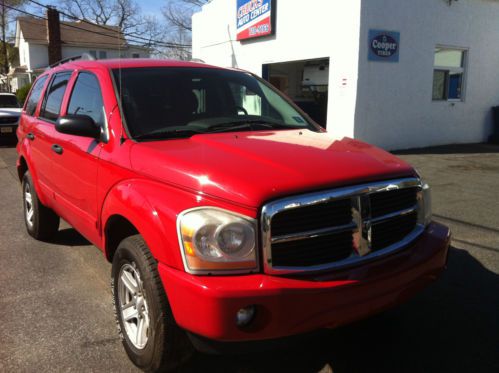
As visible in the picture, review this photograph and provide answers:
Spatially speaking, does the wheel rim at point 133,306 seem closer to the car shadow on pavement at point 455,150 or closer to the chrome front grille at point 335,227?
the chrome front grille at point 335,227

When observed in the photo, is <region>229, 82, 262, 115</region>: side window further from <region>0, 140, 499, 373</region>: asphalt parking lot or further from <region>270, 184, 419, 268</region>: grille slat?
<region>0, 140, 499, 373</region>: asphalt parking lot

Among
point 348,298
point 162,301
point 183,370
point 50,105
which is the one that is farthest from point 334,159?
point 50,105

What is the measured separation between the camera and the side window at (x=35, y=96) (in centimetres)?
508

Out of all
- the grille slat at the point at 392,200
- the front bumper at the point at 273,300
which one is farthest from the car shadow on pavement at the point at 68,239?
the grille slat at the point at 392,200

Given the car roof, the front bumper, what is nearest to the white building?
the car roof

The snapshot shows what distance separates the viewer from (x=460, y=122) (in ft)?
44.9

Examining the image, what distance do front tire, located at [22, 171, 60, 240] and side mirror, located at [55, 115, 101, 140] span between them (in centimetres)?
196

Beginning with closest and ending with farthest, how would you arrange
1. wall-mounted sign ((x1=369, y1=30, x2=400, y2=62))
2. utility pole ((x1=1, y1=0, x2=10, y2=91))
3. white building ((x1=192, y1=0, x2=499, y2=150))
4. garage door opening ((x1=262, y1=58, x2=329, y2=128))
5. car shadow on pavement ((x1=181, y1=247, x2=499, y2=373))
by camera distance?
car shadow on pavement ((x1=181, y1=247, x2=499, y2=373)) < wall-mounted sign ((x1=369, y1=30, x2=400, y2=62)) < white building ((x1=192, y1=0, x2=499, y2=150)) < garage door opening ((x1=262, y1=58, x2=329, y2=128)) < utility pole ((x1=1, y1=0, x2=10, y2=91))

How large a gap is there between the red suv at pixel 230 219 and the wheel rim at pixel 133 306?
0.01 metres

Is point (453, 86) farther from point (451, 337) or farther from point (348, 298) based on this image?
point (348, 298)

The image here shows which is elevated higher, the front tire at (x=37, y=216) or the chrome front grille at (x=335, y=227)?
the chrome front grille at (x=335, y=227)

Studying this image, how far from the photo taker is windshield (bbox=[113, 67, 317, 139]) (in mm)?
3244

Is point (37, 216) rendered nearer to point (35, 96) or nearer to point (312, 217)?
point (35, 96)

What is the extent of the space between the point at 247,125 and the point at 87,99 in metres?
1.36
